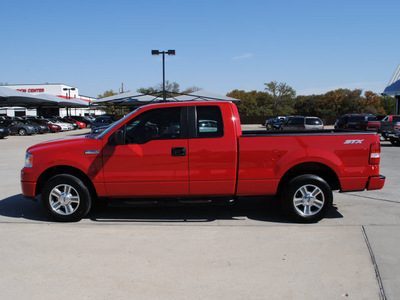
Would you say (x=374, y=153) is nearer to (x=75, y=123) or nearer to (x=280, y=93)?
(x=75, y=123)

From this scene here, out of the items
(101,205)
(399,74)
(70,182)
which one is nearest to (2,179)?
(101,205)

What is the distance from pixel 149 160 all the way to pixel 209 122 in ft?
3.47

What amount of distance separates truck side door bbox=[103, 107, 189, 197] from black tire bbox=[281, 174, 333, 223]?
1.55m

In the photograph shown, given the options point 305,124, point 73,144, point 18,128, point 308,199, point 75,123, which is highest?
point 75,123

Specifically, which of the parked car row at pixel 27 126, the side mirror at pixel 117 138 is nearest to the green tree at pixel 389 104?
the parked car row at pixel 27 126

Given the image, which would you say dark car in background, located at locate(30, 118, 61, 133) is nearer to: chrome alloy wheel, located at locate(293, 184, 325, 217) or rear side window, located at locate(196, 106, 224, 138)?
rear side window, located at locate(196, 106, 224, 138)

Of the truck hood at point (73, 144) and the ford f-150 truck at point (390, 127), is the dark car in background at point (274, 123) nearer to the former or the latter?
the ford f-150 truck at point (390, 127)

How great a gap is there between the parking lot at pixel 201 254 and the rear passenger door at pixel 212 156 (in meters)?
0.58

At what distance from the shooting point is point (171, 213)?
19.9 ft

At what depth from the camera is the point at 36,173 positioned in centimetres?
553

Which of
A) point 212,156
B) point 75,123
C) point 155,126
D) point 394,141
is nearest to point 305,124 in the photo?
point 394,141

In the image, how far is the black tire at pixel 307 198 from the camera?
5.38m

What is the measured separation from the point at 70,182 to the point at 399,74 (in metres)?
50.0

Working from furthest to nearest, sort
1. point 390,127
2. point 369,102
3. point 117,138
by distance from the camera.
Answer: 1. point 369,102
2. point 390,127
3. point 117,138
